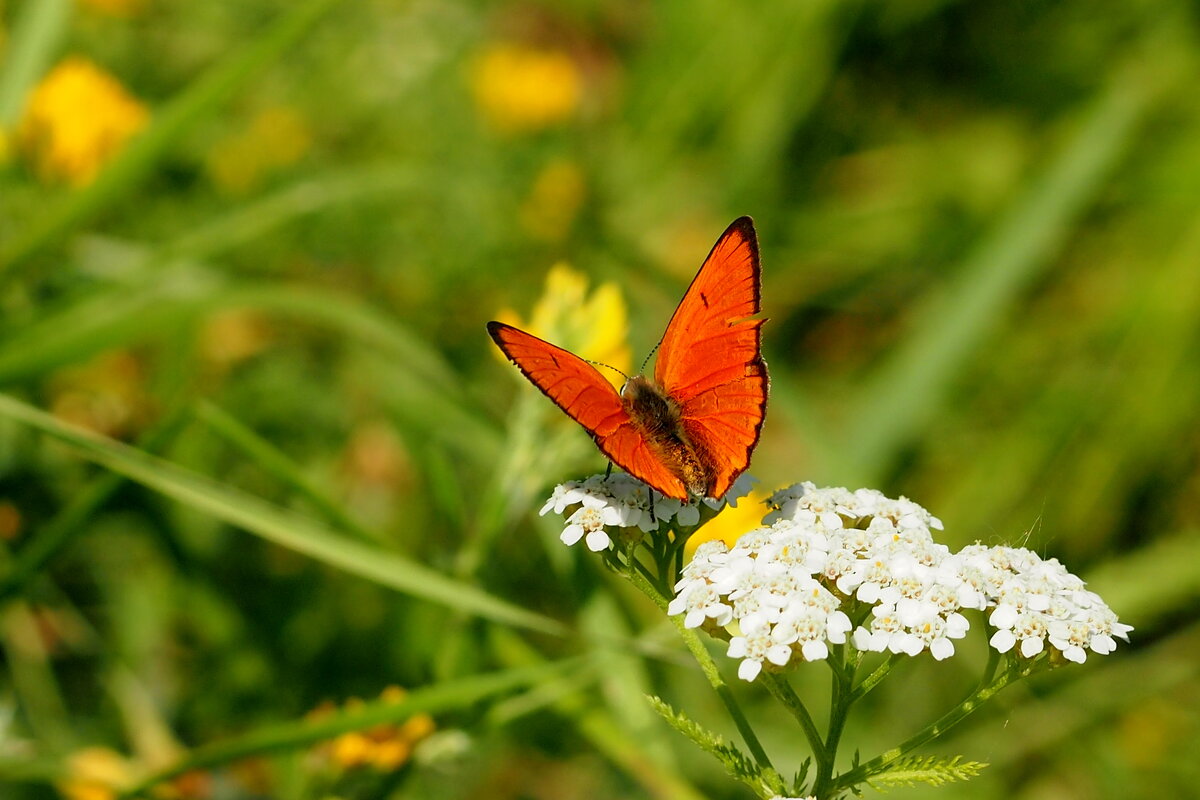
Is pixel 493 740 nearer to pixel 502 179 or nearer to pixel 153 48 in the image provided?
pixel 502 179

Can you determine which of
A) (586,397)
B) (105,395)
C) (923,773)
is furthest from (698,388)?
(105,395)

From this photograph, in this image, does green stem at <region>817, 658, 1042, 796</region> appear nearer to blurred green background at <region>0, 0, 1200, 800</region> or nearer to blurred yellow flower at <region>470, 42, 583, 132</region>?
blurred green background at <region>0, 0, 1200, 800</region>

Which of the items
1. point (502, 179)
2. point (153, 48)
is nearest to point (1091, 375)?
point (502, 179)

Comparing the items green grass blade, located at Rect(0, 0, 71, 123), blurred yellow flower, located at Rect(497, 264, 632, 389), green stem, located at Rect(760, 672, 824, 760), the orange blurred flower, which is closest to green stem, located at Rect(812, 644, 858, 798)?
green stem, located at Rect(760, 672, 824, 760)

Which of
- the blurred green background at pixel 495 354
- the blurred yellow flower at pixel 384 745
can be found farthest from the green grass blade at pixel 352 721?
the blurred yellow flower at pixel 384 745

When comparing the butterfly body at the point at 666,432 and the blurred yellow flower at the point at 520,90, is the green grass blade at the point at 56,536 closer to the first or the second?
the butterfly body at the point at 666,432

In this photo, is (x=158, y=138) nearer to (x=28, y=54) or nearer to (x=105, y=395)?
(x=28, y=54)
